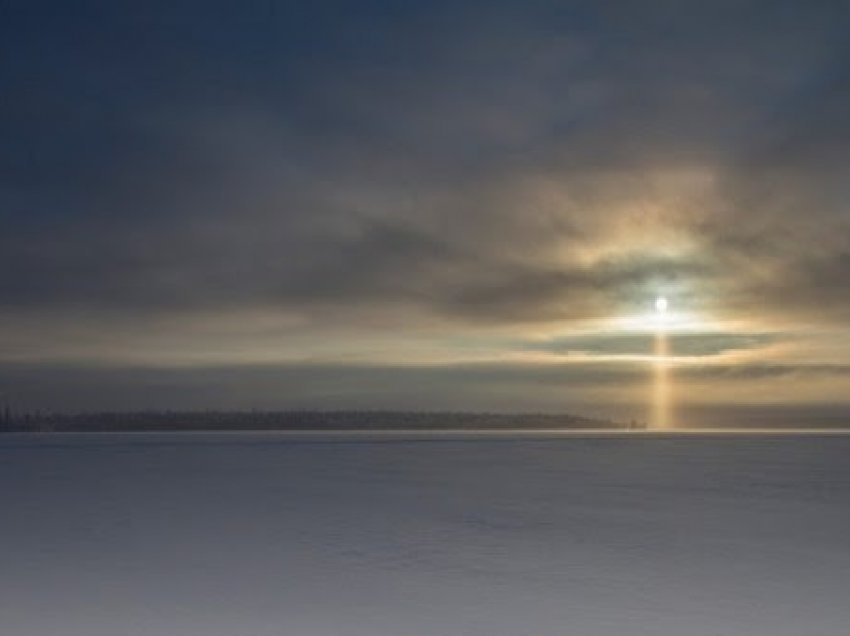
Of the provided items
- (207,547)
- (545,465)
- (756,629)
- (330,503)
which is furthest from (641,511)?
(545,465)

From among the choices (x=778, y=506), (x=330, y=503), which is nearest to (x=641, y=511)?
(x=778, y=506)

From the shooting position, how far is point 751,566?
36.7 feet

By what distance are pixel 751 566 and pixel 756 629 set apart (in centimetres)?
311

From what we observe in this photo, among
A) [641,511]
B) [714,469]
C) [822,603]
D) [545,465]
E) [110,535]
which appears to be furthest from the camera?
[545,465]

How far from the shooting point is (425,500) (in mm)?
18516

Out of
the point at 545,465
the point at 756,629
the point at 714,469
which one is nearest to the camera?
the point at 756,629

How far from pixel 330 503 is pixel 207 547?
16.6 ft

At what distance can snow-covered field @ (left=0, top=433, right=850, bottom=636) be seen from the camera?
867cm

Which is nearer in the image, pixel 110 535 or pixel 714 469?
pixel 110 535

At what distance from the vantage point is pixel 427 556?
1200 centimetres

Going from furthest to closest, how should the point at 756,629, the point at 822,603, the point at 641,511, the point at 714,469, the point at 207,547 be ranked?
the point at 714,469 → the point at 641,511 → the point at 207,547 → the point at 822,603 → the point at 756,629

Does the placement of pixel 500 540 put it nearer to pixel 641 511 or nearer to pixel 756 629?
pixel 641 511

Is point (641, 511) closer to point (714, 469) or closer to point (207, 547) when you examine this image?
point (207, 547)

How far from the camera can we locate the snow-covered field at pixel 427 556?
867cm
